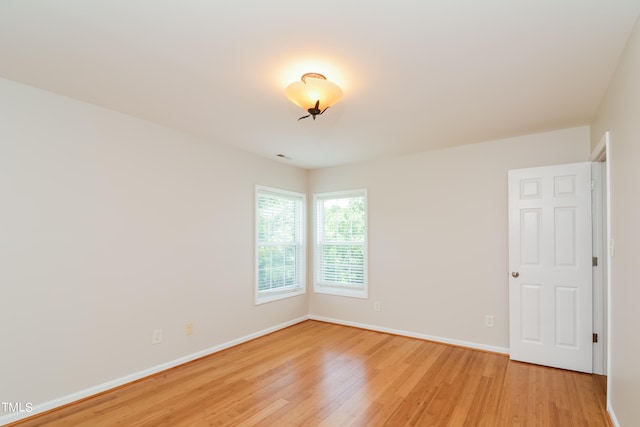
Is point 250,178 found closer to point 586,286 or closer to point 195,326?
point 195,326

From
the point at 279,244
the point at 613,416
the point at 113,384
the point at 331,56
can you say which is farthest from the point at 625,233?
the point at 113,384

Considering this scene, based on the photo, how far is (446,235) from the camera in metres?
4.13

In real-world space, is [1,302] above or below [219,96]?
below

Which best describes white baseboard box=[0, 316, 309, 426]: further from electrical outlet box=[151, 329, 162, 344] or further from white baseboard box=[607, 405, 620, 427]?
white baseboard box=[607, 405, 620, 427]

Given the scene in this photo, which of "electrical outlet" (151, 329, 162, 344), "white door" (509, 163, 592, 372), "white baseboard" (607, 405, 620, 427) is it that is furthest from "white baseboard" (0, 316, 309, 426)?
"white baseboard" (607, 405, 620, 427)

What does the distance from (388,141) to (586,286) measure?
98.7 inches

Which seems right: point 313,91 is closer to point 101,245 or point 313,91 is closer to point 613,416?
point 101,245

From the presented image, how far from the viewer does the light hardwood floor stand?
7.80 feet

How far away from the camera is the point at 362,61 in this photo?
82.9 inches

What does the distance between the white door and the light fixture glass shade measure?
2467 mm

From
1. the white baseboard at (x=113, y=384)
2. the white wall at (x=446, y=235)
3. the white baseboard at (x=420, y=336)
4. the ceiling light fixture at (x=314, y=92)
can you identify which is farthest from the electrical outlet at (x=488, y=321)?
the ceiling light fixture at (x=314, y=92)

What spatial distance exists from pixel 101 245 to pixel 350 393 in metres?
2.54

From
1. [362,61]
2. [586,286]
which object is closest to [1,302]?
[362,61]

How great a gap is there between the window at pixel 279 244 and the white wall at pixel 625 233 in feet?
11.9
